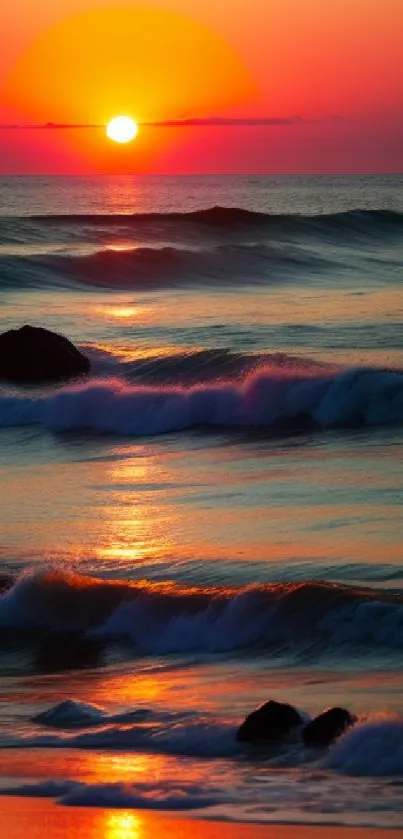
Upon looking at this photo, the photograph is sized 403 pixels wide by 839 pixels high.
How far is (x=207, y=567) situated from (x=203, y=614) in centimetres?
100

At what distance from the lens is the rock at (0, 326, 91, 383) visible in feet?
74.2

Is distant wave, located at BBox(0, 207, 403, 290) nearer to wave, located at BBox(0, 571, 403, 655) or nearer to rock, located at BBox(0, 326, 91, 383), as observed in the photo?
rock, located at BBox(0, 326, 91, 383)

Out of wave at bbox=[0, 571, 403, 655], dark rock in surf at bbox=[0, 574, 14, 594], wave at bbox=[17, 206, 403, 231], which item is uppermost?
wave at bbox=[17, 206, 403, 231]

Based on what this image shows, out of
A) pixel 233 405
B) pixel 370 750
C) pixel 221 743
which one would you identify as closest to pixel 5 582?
pixel 221 743

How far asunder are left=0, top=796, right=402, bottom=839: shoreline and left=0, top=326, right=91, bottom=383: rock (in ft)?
50.6

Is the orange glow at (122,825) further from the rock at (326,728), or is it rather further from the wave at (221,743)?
the rock at (326,728)

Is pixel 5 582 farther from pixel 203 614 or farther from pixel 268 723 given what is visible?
pixel 268 723

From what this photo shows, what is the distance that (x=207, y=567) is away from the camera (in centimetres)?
1148

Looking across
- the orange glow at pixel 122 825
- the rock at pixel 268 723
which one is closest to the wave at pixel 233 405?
the rock at pixel 268 723

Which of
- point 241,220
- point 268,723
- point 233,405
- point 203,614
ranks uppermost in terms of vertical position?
point 241,220

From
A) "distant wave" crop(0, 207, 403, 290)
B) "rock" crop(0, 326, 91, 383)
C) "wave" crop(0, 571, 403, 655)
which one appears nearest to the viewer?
"wave" crop(0, 571, 403, 655)

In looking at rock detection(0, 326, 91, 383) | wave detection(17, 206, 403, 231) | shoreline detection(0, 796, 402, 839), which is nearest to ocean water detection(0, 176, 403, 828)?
shoreline detection(0, 796, 402, 839)

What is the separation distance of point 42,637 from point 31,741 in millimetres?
2517

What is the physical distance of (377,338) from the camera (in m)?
25.0
